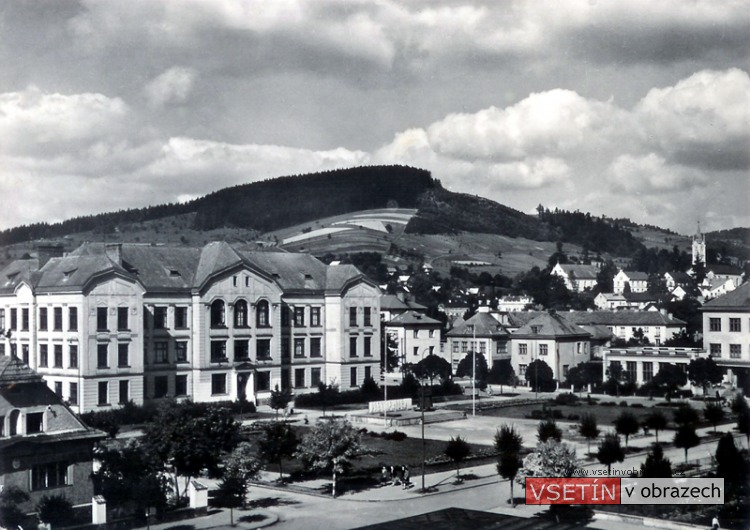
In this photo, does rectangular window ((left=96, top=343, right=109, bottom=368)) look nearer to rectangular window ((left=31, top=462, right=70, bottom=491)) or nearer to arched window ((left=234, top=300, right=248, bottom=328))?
arched window ((left=234, top=300, right=248, bottom=328))

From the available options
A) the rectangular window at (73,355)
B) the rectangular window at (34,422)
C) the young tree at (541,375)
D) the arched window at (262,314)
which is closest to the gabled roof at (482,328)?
the young tree at (541,375)

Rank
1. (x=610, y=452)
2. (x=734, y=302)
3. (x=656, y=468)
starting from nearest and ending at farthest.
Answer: (x=656, y=468) < (x=610, y=452) < (x=734, y=302)

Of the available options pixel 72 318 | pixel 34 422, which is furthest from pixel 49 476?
pixel 72 318

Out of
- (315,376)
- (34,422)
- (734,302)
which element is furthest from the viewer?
(734,302)

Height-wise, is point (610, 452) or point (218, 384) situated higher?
point (218, 384)

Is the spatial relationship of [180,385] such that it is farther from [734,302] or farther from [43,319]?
[734,302]

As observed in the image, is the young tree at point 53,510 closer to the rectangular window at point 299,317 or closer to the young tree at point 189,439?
the young tree at point 189,439
